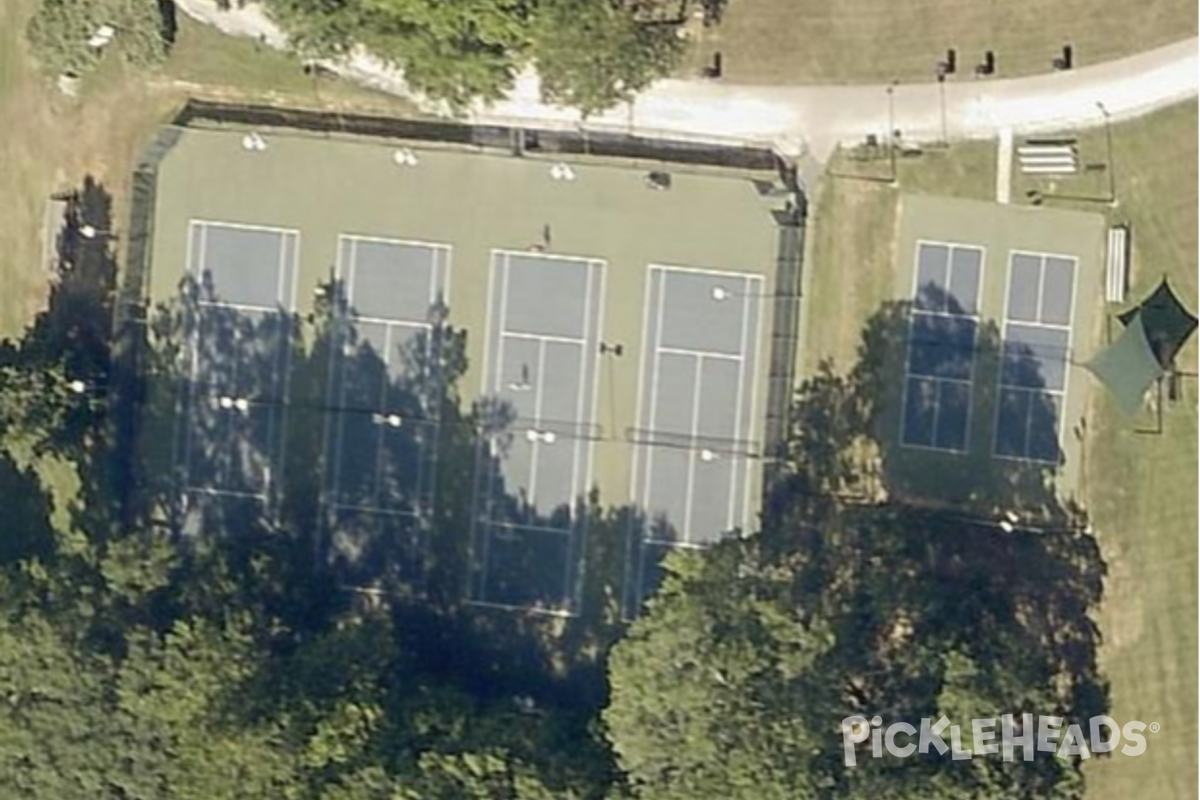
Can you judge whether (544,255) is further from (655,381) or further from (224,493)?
(224,493)

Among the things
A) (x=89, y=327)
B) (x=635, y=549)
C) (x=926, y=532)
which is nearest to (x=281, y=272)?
(x=89, y=327)

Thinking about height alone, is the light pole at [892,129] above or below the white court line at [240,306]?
above

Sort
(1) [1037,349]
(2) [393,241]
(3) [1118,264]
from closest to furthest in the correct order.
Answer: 1. (3) [1118,264]
2. (1) [1037,349]
3. (2) [393,241]

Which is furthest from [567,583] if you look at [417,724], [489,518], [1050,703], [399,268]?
[1050,703]

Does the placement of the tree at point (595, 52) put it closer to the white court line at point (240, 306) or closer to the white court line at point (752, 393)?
the white court line at point (752, 393)

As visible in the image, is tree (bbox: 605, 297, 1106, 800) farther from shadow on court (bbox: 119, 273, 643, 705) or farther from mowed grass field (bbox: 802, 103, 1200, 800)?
shadow on court (bbox: 119, 273, 643, 705)

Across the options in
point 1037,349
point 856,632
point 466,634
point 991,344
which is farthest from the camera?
point 466,634

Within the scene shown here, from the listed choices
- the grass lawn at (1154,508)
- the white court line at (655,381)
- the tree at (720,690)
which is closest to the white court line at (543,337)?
the white court line at (655,381)
